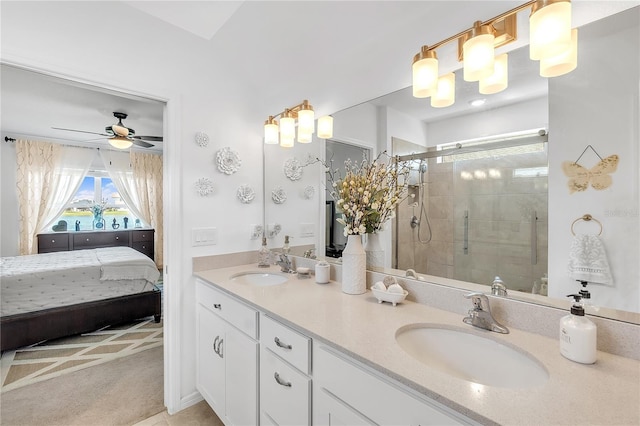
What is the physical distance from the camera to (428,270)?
4.37 feet

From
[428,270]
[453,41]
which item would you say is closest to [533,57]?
[453,41]

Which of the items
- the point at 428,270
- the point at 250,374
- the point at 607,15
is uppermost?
the point at 607,15

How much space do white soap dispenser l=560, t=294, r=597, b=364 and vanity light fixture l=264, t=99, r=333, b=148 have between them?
4.78 feet

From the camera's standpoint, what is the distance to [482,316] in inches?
40.5

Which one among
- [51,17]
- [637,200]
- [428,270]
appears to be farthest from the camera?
[51,17]

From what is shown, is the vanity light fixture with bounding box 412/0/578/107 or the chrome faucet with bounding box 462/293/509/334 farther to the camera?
the chrome faucet with bounding box 462/293/509/334

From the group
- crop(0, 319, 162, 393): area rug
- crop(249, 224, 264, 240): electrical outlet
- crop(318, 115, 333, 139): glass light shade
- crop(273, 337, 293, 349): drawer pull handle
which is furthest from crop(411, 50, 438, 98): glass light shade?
crop(0, 319, 162, 393): area rug

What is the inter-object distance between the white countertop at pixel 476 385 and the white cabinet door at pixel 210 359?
529 millimetres

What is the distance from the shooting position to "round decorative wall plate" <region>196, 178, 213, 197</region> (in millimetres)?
1922

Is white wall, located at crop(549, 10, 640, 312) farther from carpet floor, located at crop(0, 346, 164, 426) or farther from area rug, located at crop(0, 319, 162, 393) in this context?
area rug, located at crop(0, 319, 162, 393)

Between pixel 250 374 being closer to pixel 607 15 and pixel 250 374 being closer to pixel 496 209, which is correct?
pixel 496 209

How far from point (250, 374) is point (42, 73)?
73.5 inches

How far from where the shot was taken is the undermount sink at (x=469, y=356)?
2.83ft

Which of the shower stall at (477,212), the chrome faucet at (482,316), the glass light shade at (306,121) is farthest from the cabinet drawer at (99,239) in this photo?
the chrome faucet at (482,316)
